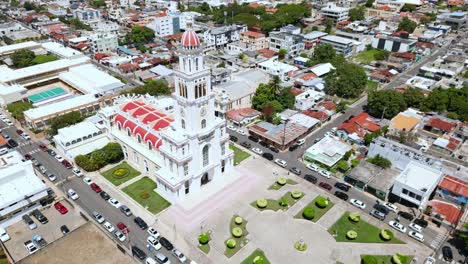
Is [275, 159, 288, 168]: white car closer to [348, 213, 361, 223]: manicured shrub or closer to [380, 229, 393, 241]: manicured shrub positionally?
[348, 213, 361, 223]: manicured shrub

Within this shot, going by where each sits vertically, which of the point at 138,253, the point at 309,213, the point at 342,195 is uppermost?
the point at 309,213

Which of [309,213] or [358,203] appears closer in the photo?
[309,213]

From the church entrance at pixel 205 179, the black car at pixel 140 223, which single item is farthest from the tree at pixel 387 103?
the black car at pixel 140 223

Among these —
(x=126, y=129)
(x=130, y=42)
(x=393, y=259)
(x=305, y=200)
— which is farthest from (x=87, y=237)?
(x=130, y=42)

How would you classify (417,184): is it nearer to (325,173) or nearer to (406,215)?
(406,215)

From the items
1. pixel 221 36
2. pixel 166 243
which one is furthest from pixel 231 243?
pixel 221 36

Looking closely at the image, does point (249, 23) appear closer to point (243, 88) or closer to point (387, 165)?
point (243, 88)

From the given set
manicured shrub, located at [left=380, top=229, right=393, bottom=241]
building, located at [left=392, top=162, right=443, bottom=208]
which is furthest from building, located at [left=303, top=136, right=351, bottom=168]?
manicured shrub, located at [left=380, top=229, right=393, bottom=241]

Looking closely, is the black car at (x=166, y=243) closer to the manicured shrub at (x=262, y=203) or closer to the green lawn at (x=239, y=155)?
the manicured shrub at (x=262, y=203)
